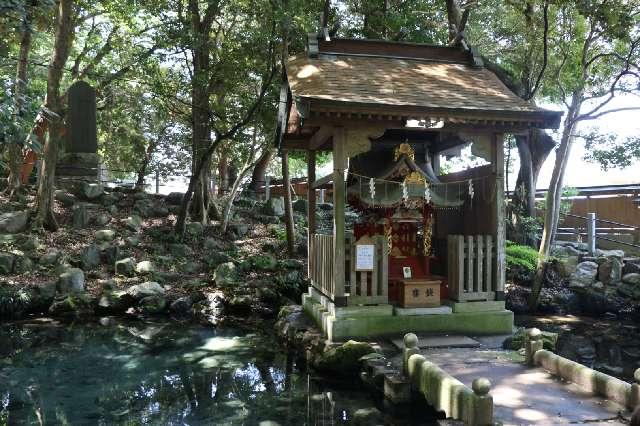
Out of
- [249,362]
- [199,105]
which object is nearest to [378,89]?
[249,362]

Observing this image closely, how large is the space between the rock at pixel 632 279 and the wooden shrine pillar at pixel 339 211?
10.5m

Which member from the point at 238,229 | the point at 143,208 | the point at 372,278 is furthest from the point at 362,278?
the point at 143,208

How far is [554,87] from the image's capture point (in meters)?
17.0

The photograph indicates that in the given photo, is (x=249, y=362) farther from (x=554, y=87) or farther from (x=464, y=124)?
(x=554, y=87)

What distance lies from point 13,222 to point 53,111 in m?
4.17

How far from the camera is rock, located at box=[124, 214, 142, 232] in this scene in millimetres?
18516

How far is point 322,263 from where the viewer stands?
9.93m

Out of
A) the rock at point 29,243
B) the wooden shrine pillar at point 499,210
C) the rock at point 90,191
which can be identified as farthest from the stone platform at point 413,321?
the rock at point 90,191

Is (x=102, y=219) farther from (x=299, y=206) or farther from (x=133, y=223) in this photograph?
(x=299, y=206)

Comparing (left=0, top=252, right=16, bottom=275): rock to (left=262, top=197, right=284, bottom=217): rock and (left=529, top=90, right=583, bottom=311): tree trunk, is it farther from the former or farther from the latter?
(left=529, top=90, right=583, bottom=311): tree trunk

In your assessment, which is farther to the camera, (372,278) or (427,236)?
(427,236)

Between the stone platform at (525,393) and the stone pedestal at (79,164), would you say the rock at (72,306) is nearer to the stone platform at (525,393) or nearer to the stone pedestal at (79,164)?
the stone pedestal at (79,164)

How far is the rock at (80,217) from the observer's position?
1783 centimetres

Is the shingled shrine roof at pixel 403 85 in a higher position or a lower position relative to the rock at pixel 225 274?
higher
